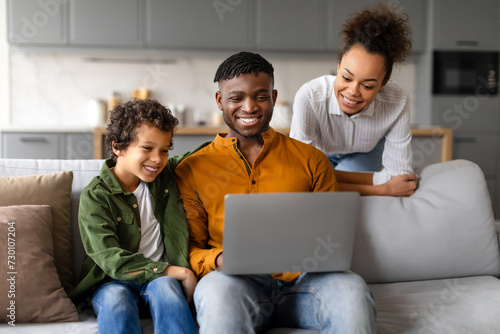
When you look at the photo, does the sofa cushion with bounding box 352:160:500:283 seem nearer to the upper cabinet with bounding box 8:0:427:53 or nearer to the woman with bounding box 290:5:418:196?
the woman with bounding box 290:5:418:196

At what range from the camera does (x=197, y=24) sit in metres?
4.15

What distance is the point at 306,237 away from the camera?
120 cm

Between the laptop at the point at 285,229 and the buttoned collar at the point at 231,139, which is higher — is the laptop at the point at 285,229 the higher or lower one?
the lower one

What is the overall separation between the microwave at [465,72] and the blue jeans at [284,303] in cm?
345

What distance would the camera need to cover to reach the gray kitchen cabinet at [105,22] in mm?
4047

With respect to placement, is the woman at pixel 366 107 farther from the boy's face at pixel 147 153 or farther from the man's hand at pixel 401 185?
the boy's face at pixel 147 153

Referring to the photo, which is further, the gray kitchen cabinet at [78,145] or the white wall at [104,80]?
the white wall at [104,80]

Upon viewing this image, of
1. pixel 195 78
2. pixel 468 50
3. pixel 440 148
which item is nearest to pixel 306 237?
pixel 440 148

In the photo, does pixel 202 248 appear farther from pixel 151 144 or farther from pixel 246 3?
pixel 246 3

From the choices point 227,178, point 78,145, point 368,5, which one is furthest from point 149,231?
point 368,5

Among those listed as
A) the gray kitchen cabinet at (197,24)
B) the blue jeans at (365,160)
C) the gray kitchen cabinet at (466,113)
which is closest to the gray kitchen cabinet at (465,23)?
the gray kitchen cabinet at (466,113)

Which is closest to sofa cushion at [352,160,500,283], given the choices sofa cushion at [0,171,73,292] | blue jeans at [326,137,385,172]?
blue jeans at [326,137,385,172]

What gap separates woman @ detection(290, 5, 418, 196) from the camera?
5.61 ft

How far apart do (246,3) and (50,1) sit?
163 cm
